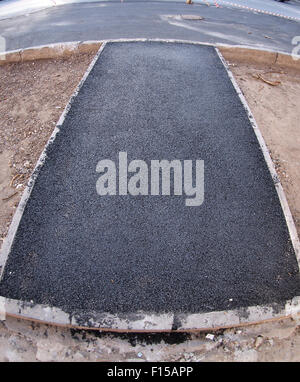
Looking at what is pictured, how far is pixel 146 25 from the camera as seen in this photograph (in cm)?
1020

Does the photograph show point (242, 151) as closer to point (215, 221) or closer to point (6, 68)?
point (215, 221)

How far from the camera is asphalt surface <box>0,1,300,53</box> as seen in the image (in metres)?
9.34

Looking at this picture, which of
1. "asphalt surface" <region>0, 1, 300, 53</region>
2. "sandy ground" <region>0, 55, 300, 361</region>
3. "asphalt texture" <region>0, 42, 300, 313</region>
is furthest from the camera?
"asphalt surface" <region>0, 1, 300, 53</region>

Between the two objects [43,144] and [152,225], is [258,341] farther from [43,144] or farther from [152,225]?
[43,144]

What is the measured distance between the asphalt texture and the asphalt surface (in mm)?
4567

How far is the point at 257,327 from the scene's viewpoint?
3371 millimetres

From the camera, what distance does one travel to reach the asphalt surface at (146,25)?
9.34 meters

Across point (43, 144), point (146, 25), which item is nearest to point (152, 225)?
point (43, 144)

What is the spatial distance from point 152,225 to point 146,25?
8.76 m

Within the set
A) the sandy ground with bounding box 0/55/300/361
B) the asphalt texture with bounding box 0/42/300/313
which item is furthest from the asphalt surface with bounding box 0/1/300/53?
the asphalt texture with bounding box 0/42/300/313

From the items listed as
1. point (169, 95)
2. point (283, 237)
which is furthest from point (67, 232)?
point (169, 95)

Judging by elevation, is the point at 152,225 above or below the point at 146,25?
below

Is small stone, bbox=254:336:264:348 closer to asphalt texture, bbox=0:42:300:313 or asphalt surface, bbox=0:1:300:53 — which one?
asphalt texture, bbox=0:42:300:313

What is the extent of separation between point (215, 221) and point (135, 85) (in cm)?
375
